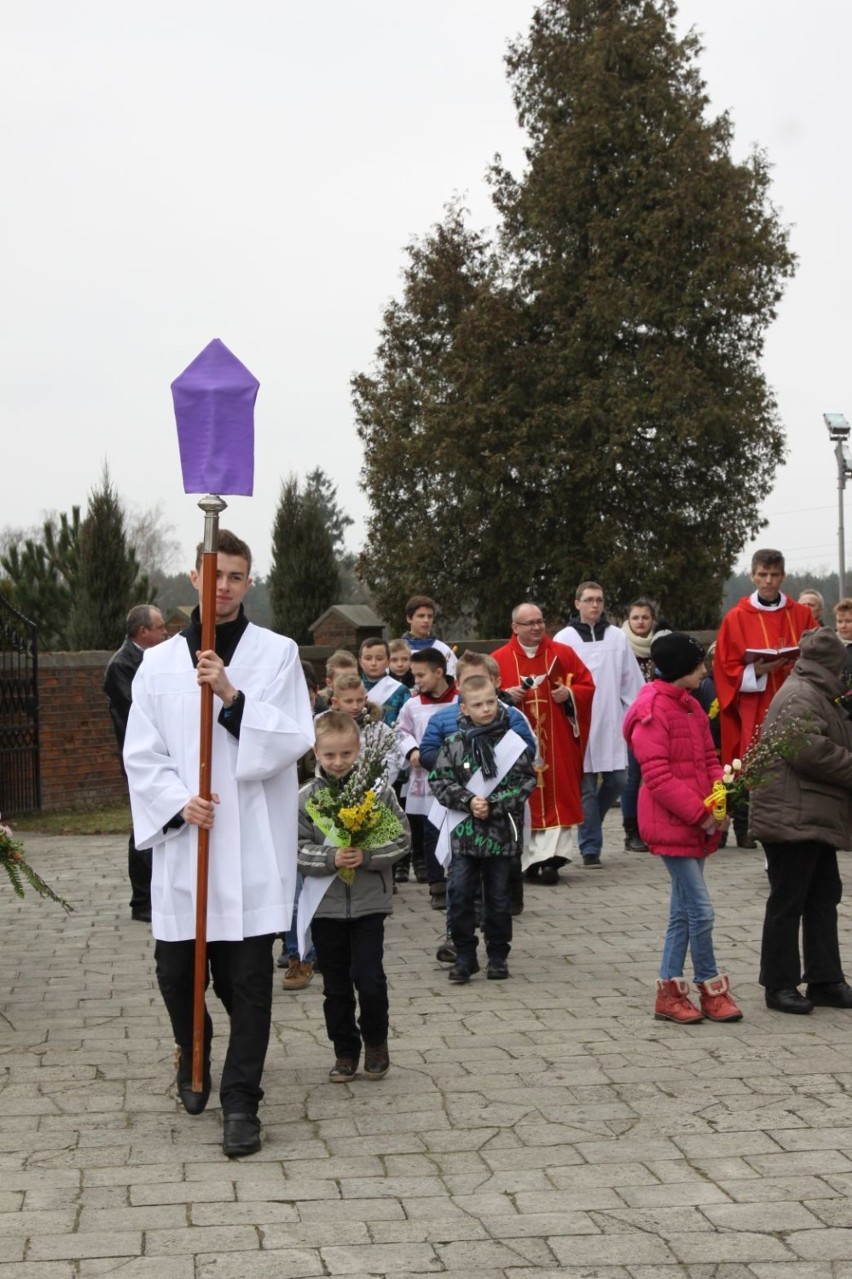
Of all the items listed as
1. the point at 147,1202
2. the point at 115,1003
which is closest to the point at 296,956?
the point at 115,1003

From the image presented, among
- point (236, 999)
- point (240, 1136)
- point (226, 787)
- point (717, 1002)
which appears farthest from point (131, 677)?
point (240, 1136)

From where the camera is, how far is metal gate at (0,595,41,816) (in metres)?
17.9

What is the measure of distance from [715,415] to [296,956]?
86.6 ft

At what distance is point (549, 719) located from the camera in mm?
12508

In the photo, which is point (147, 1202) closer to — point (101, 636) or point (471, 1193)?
point (471, 1193)

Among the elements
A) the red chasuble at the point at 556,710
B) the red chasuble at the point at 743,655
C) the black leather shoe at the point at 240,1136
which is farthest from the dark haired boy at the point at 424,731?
the black leather shoe at the point at 240,1136

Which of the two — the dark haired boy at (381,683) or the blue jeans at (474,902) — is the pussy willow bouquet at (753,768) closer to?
the blue jeans at (474,902)

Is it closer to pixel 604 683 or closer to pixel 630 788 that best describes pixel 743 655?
pixel 604 683

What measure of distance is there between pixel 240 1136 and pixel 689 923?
256cm

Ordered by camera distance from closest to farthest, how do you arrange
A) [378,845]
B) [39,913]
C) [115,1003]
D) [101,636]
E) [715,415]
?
[378,845], [115,1003], [39,913], [101,636], [715,415]

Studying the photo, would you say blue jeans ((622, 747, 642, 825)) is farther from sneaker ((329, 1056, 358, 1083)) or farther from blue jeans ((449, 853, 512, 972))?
sneaker ((329, 1056, 358, 1083))

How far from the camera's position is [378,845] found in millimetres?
6711

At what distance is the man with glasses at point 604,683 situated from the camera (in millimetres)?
13273

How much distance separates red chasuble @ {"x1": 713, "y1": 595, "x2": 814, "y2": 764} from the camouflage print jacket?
13.9 ft
